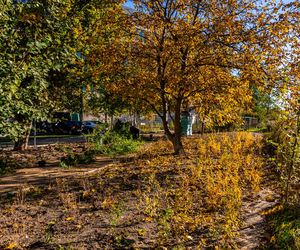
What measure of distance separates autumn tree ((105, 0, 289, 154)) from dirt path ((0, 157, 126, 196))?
8.04 feet

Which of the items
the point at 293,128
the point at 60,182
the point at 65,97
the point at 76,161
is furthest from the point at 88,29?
the point at 293,128

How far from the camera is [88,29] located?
1044 centimetres

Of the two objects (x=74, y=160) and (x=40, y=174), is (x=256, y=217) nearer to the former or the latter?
(x=40, y=174)

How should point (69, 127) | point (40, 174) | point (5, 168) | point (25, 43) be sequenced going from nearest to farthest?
point (25, 43)
point (40, 174)
point (5, 168)
point (69, 127)

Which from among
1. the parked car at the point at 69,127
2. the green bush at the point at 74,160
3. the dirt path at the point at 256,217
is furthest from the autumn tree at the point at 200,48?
the parked car at the point at 69,127

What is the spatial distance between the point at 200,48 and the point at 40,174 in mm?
5186

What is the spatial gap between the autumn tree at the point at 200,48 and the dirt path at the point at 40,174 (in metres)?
2.45

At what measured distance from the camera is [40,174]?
23.4ft

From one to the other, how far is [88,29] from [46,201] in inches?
287

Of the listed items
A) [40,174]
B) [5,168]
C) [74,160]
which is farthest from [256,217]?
[5,168]

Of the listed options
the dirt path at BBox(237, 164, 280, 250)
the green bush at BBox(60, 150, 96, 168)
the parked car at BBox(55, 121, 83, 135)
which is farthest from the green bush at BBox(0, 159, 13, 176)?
the parked car at BBox(55, 121, 83, 135)

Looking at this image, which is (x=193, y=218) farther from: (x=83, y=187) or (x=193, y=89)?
(x=193, y=89)

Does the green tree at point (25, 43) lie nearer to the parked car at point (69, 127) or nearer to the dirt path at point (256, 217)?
the dirt path at point (256, 217)

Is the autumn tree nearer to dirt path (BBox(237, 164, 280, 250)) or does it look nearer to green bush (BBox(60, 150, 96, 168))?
green bush (BBox(60, 150, 96, 168))
